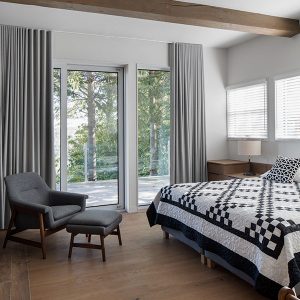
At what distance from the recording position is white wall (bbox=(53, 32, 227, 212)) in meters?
4.95

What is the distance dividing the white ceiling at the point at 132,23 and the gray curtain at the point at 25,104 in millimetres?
239

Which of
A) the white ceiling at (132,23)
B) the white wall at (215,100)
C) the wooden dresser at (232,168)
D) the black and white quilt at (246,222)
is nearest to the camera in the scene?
the black and white quilt at (246,222)

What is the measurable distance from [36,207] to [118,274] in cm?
111

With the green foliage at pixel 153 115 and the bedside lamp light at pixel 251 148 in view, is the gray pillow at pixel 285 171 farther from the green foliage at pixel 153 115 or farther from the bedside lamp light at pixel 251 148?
the green foliage at pixel 153 115

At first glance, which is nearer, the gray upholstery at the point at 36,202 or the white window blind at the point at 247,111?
the gray upholstery at the point at 36,202

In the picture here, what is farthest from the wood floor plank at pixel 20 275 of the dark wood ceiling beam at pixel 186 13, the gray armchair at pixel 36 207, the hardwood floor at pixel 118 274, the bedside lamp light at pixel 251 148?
the bedside lamp light at pixel 251 148

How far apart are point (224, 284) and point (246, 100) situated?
3535mm

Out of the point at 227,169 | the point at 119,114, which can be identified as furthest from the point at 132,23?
the point at 227,169

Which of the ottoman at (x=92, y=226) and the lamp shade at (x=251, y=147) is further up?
the lamp shade at (x=251, y=147)

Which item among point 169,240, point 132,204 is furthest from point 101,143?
point 169,240

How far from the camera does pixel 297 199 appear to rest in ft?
10.3

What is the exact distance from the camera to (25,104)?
15.1ft

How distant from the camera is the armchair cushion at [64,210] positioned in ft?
11.9

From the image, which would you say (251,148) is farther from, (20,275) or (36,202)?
(20,275)
